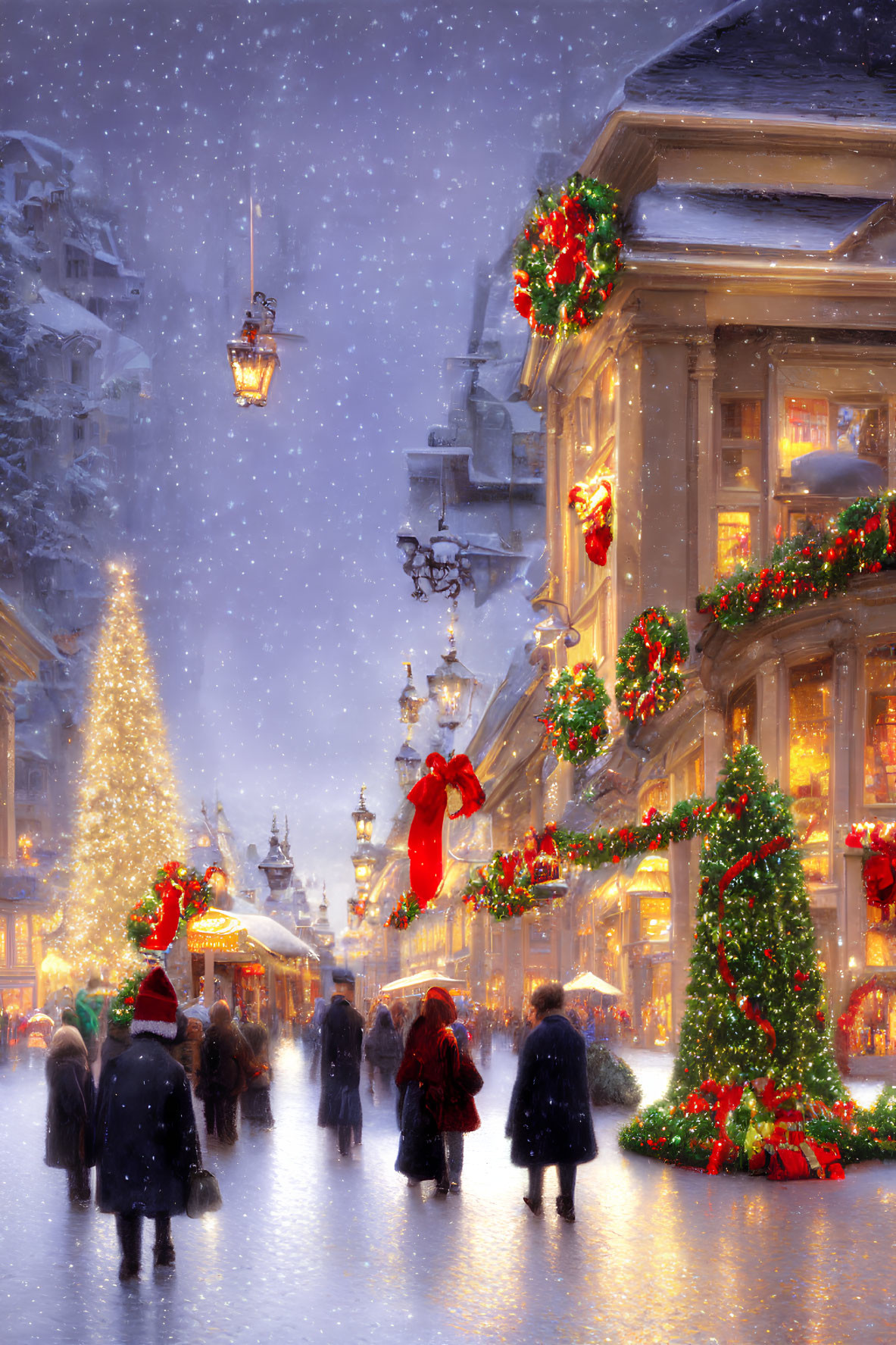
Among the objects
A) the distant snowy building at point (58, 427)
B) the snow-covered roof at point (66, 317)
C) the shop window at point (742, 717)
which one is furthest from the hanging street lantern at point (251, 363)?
the snow-covered roof at point (66, 317)

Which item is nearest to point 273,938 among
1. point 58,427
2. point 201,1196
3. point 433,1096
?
point 433,1096

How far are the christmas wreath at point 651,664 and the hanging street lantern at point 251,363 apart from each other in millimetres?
6247

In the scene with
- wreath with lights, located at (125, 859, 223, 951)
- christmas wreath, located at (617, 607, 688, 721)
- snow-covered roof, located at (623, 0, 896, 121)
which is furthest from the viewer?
snow-covered roof, located at (623, 0, 896, 121)

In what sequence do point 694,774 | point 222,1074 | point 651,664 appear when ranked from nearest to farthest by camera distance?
point 222,1074 → point 651,664 → point 694,774

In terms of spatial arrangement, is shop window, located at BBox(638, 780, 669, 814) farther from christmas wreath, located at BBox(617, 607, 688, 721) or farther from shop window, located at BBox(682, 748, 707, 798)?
christmas wreath, located at BBox(617, 607, 688, 721)

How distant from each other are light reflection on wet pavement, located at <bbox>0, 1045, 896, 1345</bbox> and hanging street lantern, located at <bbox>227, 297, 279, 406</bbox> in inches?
297

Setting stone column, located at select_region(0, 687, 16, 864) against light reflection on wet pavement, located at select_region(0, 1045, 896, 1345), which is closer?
light reflection on wet pavement, located at select_region(0, 1045, 896, 1345)

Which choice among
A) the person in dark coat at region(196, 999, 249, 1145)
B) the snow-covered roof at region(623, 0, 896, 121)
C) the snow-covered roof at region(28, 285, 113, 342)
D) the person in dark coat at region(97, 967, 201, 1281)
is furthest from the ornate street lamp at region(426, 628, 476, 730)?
the snow-covered roof at region(28, 285, 113, 342)

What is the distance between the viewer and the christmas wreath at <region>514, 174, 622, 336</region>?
2186cm

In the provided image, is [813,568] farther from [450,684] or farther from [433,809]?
[450,684]

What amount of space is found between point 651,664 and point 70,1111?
10.7 meters

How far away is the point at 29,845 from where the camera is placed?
209 ft

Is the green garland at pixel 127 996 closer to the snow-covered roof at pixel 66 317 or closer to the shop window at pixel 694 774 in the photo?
the shop window at pixel 694 774

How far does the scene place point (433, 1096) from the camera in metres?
12.0
